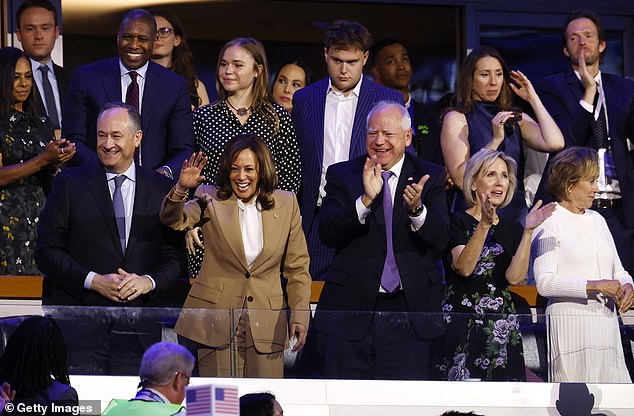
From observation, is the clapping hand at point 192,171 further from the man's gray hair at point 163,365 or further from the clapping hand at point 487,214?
the clapping hand at point 487,214

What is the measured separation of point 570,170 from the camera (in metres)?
7.05

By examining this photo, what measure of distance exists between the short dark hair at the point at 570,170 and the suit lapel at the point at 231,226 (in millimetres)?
1618

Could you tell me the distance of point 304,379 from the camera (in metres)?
6.28

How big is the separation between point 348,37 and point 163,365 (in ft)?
9.54

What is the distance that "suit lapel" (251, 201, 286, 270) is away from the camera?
6.71 m

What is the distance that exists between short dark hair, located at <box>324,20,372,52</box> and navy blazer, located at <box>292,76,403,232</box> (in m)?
0.25

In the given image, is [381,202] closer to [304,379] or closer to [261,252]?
[261,252]

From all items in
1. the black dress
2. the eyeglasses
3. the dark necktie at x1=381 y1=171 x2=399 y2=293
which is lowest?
the dark necktie at x1=381 y1=171 x2=399 y2=293

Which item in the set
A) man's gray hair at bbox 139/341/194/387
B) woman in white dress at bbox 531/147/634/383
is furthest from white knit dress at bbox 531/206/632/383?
man's gray hair at bbox 139/341/194/387

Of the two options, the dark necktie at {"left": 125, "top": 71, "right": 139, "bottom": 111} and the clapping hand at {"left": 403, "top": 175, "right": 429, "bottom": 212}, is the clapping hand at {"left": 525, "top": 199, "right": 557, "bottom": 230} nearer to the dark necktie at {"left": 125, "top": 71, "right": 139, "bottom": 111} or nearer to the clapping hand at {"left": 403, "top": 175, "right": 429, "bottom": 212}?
the clapping hand at {"left": 403, "top": 175, "right": 429, "bottom": 212}

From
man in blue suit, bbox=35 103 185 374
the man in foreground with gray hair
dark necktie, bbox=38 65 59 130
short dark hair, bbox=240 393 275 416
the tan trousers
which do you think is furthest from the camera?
dark necktie, bbox=38 65 59 130

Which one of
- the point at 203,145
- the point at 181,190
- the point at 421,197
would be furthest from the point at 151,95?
the point at 421,197

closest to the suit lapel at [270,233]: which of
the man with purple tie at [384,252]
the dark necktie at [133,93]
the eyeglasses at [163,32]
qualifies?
the man with purple tie at [384,252]

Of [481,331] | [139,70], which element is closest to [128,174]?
[139,70]
